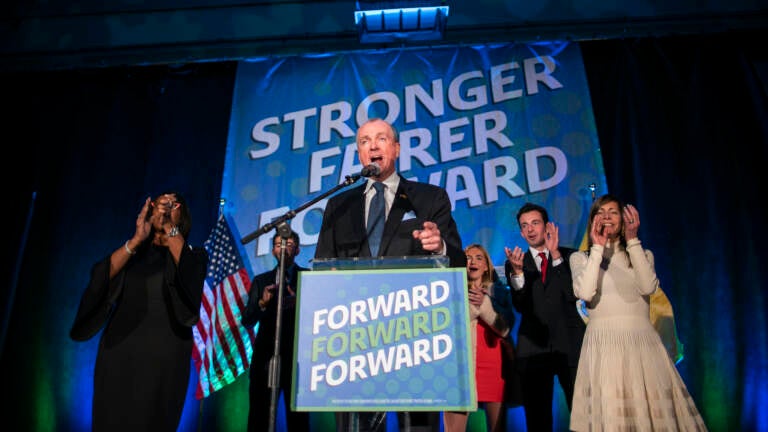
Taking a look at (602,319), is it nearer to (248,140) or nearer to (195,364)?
(195,364)

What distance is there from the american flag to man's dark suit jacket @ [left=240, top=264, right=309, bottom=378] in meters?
0.14

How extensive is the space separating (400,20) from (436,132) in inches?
40.6

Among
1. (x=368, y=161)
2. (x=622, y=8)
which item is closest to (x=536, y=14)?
(x=622, y=8)

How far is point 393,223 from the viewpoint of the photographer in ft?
6.79

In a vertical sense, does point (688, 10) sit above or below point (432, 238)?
above

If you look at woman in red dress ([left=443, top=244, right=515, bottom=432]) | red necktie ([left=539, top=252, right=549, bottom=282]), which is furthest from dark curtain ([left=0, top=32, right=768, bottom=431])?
woman in red dress ([left=443, top=244, right=515, bottom=432])

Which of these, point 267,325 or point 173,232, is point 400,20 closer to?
point 267,325

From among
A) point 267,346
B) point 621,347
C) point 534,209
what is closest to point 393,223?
point 621,347

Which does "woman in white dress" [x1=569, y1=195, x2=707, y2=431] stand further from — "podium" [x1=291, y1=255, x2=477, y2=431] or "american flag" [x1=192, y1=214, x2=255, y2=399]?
"american flag" [x1=192, y1=214, x2=255, y2=399]

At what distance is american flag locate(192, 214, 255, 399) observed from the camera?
165 inches

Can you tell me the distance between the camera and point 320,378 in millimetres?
1362

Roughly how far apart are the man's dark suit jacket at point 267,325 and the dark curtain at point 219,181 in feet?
2.77

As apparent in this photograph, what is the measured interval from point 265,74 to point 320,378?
4.30 metres

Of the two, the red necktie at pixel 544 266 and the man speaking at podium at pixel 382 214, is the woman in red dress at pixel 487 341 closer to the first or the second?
the red necktie at pixel 544 266
